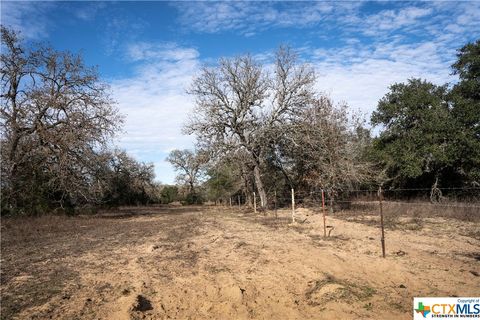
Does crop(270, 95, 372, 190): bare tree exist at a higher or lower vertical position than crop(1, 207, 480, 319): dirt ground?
higher

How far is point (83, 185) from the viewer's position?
20.9 meters

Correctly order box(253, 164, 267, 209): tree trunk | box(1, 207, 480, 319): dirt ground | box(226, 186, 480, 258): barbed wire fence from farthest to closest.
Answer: box(253, 164, 267, 209): tree trunk, box(226, 186, 480, 258): barbed wire fence, box(1, 207, 480, 319): dirt ground

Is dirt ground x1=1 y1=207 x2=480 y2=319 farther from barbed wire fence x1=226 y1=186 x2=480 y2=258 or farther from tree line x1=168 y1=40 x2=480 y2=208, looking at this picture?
tree line x1=168 y1=40 x2=480 y2=208

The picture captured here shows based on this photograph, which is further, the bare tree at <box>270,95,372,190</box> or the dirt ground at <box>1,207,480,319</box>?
the bare tree at <box>270,95,372,190</box>

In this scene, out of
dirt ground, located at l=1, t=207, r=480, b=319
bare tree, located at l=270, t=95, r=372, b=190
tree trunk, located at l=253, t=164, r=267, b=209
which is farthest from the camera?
tree trunk, located at l=253, t=164, r=267, b=209

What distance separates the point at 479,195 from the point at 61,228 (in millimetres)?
19392

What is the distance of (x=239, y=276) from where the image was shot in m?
6.84

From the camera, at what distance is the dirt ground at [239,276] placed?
535cm

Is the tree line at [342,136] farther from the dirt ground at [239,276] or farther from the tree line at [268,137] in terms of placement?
the dirt ground at [239,276]

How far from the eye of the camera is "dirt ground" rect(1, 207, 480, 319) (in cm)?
535

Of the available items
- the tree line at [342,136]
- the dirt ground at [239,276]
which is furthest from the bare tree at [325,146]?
the dirt ground at [239,276]

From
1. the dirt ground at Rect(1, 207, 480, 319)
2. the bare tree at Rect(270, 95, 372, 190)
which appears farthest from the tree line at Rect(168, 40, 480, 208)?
the dirt ground at Rect(1, 207, 480, 319)

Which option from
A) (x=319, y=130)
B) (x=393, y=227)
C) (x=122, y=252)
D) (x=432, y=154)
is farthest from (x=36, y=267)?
(x=432, y=154)

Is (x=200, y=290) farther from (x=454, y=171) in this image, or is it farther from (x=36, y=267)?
(x=454, y=171)
